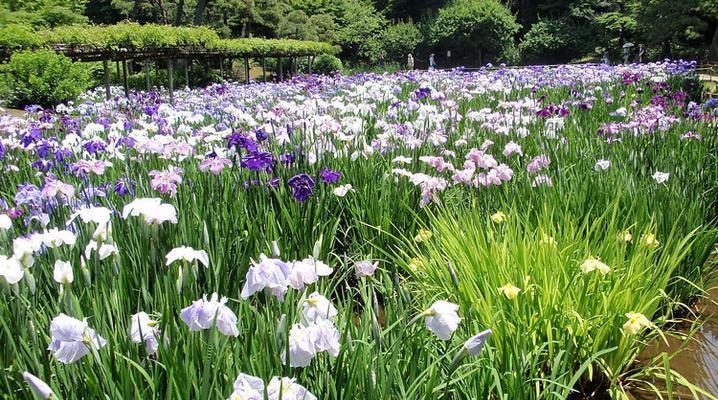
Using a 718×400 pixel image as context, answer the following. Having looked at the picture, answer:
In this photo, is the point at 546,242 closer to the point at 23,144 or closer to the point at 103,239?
the point at 103,239

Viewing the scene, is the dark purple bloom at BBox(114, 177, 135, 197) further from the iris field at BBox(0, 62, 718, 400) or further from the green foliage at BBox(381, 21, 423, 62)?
the green foliage at BBox(381, 21, 423, 62)

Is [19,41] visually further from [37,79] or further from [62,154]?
[62,154]

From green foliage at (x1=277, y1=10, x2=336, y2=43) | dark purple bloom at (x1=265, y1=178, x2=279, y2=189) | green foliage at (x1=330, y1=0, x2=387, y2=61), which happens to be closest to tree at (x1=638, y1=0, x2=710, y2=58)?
green foliage at (x1=330, y1=0, x2=387, y2=61)

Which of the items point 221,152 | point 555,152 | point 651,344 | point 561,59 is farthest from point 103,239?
point 561,59

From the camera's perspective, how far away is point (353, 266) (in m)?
2.06

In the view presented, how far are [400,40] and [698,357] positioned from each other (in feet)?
136

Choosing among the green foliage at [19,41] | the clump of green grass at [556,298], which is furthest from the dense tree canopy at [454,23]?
the clump of green grass at [556,298]

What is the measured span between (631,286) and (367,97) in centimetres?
516

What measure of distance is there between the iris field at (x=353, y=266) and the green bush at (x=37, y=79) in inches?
290

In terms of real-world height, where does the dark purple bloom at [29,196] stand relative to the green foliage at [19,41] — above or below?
below

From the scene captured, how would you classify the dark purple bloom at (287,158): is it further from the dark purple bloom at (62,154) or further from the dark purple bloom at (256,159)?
the dark purple bloom at (62,154)

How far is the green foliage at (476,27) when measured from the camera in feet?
128

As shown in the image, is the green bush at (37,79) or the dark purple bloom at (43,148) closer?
the dark purple bloom at (43,148)

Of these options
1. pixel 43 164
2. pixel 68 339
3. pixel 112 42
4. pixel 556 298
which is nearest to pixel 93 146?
pixel 43 164
